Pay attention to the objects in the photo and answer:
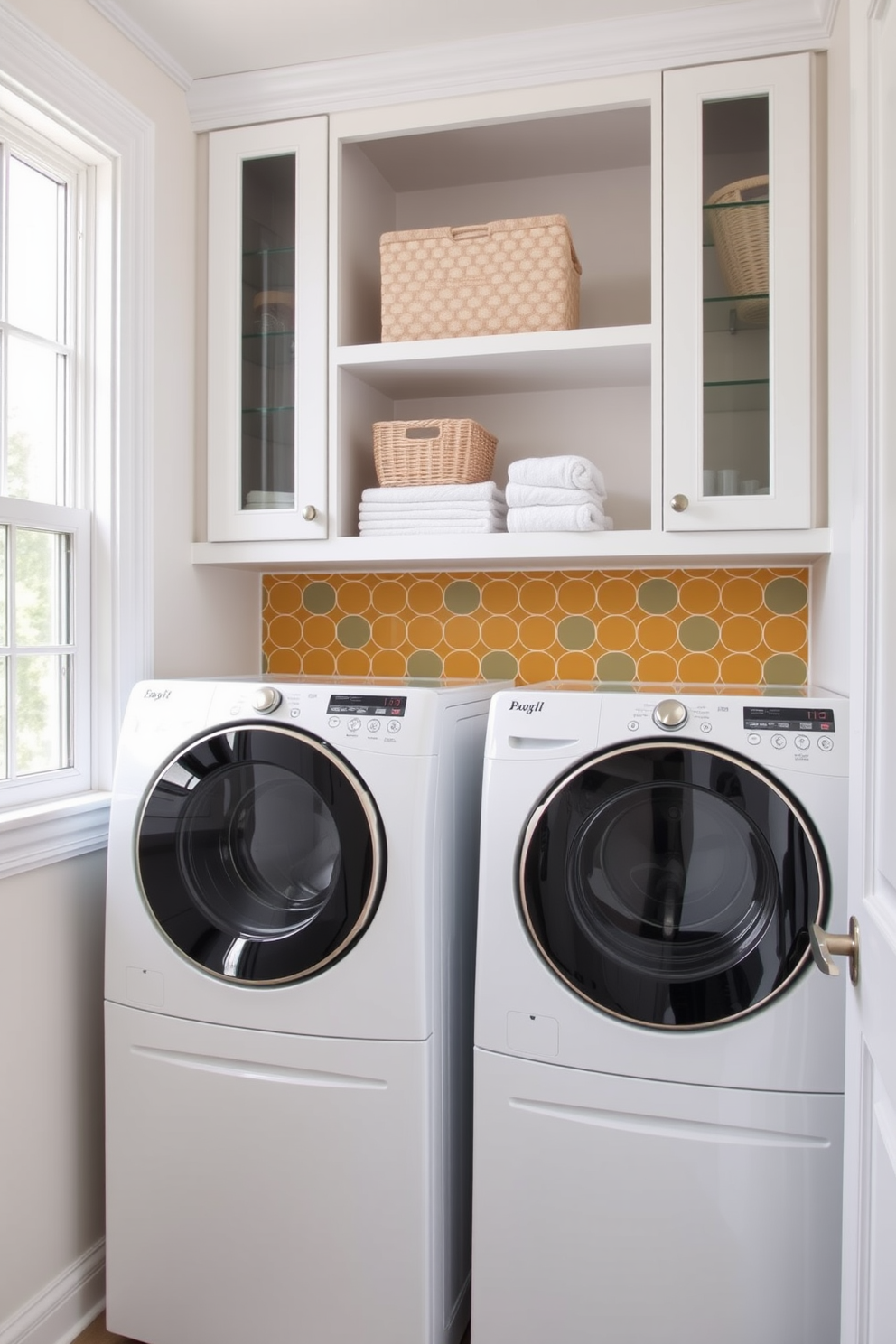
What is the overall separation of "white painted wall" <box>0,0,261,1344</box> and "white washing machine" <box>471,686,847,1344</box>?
81 centimetres

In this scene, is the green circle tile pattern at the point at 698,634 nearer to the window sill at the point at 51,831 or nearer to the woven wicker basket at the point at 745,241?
the woven wicker basket at the point at 745,241

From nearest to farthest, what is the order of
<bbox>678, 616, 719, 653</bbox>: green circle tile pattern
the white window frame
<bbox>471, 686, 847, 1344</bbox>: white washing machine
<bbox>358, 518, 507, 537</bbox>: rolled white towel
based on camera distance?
<bbox>471, 686, 847, 1344</bbox>: white washing machine
the white window frame
<bbox>358, 518, 507, 537</bbox>: rolled white towel
<bbox>678, 616, 719, 653</bbox>: green circle tile pattern

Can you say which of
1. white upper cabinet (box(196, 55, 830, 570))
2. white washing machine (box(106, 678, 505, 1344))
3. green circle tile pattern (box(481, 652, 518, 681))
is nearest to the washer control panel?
white washing machine (box(106, 678, 505, 1344))

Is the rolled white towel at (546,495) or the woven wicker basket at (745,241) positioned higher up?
the woven wicker basket at (745,241)

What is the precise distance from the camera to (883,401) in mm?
1009

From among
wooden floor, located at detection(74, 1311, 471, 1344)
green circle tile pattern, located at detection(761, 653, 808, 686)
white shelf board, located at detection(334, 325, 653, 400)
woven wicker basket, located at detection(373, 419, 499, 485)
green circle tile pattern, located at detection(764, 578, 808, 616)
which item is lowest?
wooden floor, located at detection(74, 1311, 471, 1344)

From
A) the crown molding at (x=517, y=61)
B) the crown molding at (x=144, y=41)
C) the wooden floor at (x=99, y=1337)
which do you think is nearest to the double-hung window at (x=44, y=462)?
the crown molding at (x=144, y=41)

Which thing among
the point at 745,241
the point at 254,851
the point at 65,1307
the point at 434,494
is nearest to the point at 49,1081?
the point at 65,1307

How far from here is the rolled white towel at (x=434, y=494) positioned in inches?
81.5

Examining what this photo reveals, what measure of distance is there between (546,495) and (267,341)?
0.74 metres

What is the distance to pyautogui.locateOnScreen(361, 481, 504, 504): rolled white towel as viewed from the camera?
2.07 m

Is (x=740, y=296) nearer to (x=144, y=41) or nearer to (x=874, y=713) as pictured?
(x=874, y=713)

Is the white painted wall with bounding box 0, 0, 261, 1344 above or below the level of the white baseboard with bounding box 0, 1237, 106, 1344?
above

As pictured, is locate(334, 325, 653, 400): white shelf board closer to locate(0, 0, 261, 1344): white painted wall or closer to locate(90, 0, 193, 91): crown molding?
locate(0, 0, 261, 1344): white painted wall
